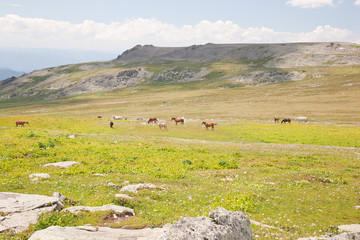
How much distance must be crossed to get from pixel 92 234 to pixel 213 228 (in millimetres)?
4571

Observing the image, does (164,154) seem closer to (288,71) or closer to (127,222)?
(127,222)

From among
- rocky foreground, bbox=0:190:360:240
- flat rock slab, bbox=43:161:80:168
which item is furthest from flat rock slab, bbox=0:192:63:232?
flat rock slab, bbox=43:161:80:168

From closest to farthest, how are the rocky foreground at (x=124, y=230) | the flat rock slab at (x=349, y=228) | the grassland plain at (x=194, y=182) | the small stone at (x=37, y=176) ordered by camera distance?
the rocky foreground at (x=124, y=230) → the flat rock slab at (x=349, y=228) → the grassland plain at (x=194, y=182) → the small stone at (x=37, y=176)

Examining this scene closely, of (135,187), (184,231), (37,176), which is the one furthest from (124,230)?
(37,176)

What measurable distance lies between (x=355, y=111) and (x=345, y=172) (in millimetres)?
75567

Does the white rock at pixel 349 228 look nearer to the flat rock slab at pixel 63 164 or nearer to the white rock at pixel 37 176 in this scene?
the white rock at pixel 37 176

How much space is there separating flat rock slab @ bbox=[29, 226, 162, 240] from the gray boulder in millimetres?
1093

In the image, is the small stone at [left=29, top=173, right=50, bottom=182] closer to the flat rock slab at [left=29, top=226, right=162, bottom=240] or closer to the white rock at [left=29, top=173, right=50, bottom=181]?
the white rock at [left=29, top=173, right=50, bottom=181]

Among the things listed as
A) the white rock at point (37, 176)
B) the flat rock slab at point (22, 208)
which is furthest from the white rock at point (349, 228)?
the white rock at point (37, 176)

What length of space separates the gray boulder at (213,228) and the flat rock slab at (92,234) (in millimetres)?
1093

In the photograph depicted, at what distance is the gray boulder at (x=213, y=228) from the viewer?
776 cm

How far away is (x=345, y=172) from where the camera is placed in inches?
924

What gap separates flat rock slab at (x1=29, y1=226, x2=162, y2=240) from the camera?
8.25 m

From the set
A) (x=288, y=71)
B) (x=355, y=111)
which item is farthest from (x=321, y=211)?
(x=288, y=71)
